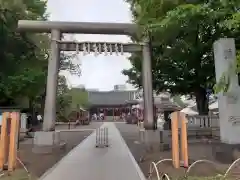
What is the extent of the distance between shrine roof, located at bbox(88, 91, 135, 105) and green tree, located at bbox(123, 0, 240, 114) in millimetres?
46637

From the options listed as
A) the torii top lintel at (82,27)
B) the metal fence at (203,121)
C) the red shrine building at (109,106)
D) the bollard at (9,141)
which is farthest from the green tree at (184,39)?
the red shrine building at (109,106)

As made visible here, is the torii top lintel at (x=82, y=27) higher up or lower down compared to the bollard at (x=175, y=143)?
higher up

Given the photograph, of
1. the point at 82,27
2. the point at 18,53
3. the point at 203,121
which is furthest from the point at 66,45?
the point at 203,121

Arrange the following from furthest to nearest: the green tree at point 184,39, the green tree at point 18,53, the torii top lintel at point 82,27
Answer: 1. the green tree at point 18,53
2. the torii top lintel at point 82,27
3. the green tree at point 184,39

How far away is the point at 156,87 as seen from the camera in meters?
24.4

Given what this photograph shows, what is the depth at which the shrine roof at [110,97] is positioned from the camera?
72688mm

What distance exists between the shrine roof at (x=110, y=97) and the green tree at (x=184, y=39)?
153ft

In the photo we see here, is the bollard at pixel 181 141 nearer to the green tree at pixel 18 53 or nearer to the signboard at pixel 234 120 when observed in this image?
the signboard at pixel 234 120

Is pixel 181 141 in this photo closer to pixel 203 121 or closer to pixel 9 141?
pixel 9 141

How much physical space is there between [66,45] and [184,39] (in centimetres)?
602

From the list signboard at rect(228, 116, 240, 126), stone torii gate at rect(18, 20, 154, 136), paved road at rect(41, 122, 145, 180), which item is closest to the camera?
paved road at rect(41, 122, 145, 180)

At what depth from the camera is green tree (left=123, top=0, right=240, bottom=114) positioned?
951 cm

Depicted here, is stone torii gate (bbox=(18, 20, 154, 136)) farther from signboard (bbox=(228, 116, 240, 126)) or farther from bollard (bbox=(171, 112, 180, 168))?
bollard (bbox=(171, 112, 180, 168))

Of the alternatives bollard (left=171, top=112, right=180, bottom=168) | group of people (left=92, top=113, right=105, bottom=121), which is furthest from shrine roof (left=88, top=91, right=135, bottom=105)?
bollard (left=171, top=112, right=180, bottom=168)
